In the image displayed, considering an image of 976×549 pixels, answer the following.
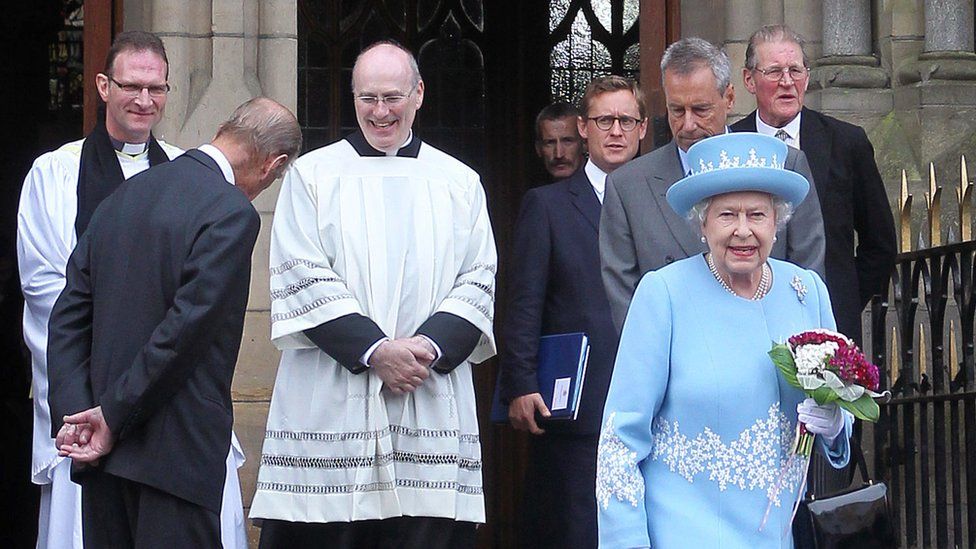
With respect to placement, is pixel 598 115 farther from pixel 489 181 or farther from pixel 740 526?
pixel 489 181

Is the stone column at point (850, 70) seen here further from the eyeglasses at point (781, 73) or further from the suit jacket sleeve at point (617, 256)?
the suit jacket sleeve at point (617, 256)

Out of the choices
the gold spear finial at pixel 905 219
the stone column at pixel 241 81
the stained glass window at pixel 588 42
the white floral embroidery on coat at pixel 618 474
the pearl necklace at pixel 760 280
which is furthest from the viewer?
the stained glass window at pixel 588 42

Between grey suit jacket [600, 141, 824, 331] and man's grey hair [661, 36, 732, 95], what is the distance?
9.7 inches

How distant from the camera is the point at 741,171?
4270mm

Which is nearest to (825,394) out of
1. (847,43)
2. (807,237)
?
(807,237)

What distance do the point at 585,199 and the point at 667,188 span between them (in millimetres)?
921

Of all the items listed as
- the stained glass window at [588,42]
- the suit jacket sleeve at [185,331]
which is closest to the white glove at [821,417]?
the suit jacket sleeve at [185,331]

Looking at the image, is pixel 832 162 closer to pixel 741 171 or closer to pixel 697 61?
pixel 697 61

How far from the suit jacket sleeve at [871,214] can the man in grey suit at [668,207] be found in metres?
0.66

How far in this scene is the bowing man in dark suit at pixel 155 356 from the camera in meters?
4.75

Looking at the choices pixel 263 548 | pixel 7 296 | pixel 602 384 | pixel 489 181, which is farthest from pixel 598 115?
pixel 7 296

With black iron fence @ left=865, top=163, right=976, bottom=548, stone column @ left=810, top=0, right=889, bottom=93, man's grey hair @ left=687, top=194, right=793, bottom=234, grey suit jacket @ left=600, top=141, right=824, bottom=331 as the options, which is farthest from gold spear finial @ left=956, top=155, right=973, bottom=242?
man's grey hair @ left=687, top=194, right=793, bottom=234

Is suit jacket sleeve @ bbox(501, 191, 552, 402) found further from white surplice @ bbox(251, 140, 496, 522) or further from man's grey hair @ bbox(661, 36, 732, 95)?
man's grey hair @ bbox(661, 36, 732, 95)

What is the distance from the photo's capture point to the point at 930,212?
646cm
